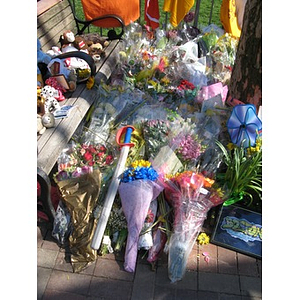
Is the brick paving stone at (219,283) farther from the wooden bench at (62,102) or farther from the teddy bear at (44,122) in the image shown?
the teddy bear at (44,122)

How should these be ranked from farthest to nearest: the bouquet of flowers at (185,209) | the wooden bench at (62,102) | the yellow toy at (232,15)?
1. the yellow toy at (232,15)
2. the wooden bench at (62,102)
3. the bouquet of flowers at (185,209)

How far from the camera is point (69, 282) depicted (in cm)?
232

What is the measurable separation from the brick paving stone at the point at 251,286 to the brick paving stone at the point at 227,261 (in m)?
0.09

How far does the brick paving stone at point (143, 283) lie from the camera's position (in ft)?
7.39

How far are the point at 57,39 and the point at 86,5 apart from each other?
794 mm

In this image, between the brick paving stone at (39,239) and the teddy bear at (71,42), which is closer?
the brick paving stone at (39,239)

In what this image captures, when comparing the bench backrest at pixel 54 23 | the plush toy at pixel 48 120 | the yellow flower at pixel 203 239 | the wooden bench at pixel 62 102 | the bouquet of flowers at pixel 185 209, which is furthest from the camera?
the bench backrest at pixel 54 23

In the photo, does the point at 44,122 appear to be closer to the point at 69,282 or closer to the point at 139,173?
the point at 139,173

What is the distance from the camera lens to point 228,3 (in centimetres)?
501

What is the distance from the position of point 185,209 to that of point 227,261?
496mm

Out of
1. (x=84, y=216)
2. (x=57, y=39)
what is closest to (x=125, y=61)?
(x=57, y=39)

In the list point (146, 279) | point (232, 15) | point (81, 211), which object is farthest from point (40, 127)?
point (232, 15)

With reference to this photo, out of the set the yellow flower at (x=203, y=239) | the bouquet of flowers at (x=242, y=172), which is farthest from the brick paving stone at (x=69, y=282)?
the bouquet of flowers at (x=242, y=172)

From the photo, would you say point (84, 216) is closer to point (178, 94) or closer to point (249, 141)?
point (249, 141)
